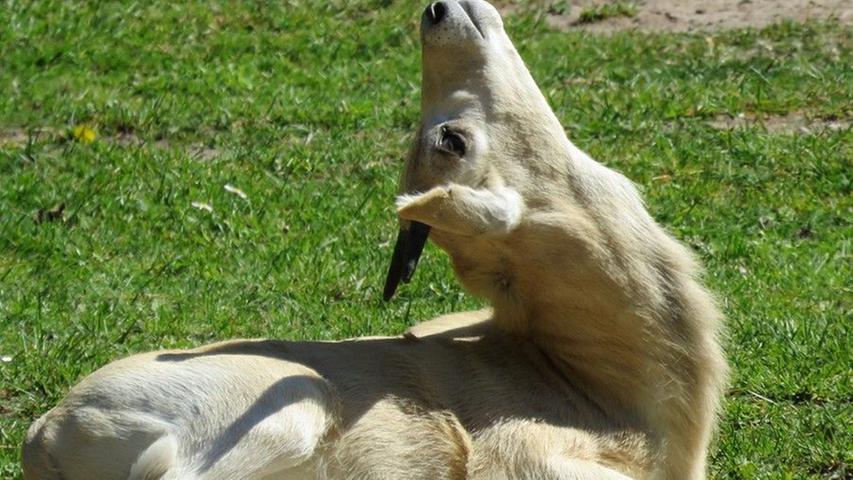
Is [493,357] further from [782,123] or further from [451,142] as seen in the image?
[782,123]

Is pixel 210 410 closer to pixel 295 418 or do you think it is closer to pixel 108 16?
pixel 295 418

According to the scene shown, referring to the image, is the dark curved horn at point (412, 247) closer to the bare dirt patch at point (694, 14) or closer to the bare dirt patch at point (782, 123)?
the bare dirt patch at point (782, 123)

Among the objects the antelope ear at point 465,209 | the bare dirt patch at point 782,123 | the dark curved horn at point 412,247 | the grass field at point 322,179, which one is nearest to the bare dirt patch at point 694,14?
the grass field at point 322,179

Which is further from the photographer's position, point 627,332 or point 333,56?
point 333,56

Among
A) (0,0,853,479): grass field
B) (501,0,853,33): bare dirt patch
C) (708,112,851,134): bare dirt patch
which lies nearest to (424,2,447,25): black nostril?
(0,0,853,479): grass field

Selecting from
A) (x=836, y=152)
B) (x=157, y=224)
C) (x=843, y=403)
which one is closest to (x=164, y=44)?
(x=157, y=224)

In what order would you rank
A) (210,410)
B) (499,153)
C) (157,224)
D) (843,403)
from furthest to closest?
(157,224), (843,403), (499,153), (210,410)

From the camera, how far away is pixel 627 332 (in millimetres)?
5340

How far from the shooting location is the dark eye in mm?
5160

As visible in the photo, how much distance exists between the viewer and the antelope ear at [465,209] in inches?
185

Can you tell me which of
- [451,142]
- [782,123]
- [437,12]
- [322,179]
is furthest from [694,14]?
[451,142]

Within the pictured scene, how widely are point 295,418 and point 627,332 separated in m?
1.19

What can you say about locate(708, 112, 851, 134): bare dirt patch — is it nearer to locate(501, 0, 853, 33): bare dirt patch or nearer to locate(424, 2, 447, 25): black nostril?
locate(501, 0, 853, 33): bare dirt patch

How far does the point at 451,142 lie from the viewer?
204 inches
